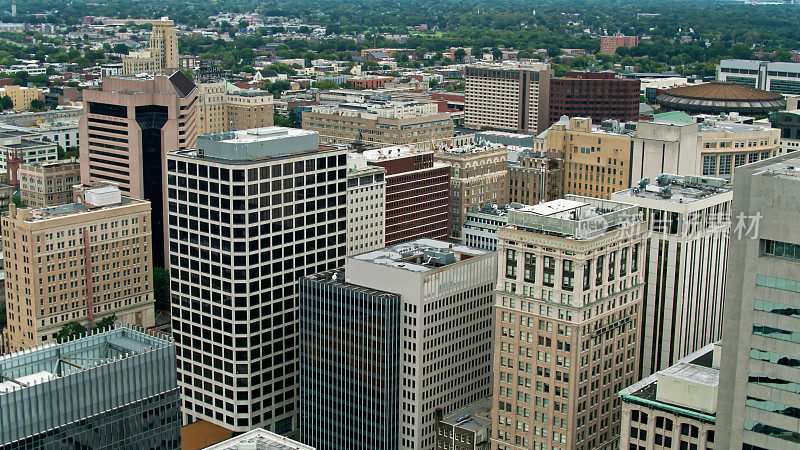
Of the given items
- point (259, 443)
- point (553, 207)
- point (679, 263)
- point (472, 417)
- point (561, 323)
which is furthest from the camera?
point (679, 263)

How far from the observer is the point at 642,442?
498 feet

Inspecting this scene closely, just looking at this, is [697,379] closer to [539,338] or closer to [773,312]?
[539,338]

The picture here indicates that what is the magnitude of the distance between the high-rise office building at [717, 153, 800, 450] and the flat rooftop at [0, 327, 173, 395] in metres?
68.3

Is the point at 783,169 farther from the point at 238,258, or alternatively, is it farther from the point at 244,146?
the point at 238,258

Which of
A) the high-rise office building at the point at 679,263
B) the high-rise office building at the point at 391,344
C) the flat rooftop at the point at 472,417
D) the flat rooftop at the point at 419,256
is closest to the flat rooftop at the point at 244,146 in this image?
the high-rise office building at the point at 391,344

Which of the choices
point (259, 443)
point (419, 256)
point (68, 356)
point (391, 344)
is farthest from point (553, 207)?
point (68, 356)

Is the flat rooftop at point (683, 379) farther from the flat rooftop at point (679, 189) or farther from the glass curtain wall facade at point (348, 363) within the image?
the glass curtain wall facade at point (348, 363)

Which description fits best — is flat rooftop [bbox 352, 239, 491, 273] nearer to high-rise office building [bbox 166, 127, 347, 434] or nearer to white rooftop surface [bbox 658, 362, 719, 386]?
high-rise office building [bbox 166, 127, 347, 434]

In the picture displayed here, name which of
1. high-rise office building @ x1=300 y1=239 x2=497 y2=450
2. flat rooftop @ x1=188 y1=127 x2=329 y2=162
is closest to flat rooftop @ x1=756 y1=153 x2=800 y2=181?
high-rise office building @ x1=300 y1=239 x2=497 y2=450

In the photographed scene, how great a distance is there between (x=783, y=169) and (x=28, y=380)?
3551 inches

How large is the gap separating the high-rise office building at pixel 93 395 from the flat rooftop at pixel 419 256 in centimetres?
5417

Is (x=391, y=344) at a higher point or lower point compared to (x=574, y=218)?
lower

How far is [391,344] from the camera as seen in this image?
176m

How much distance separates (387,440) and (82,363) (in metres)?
63.9
